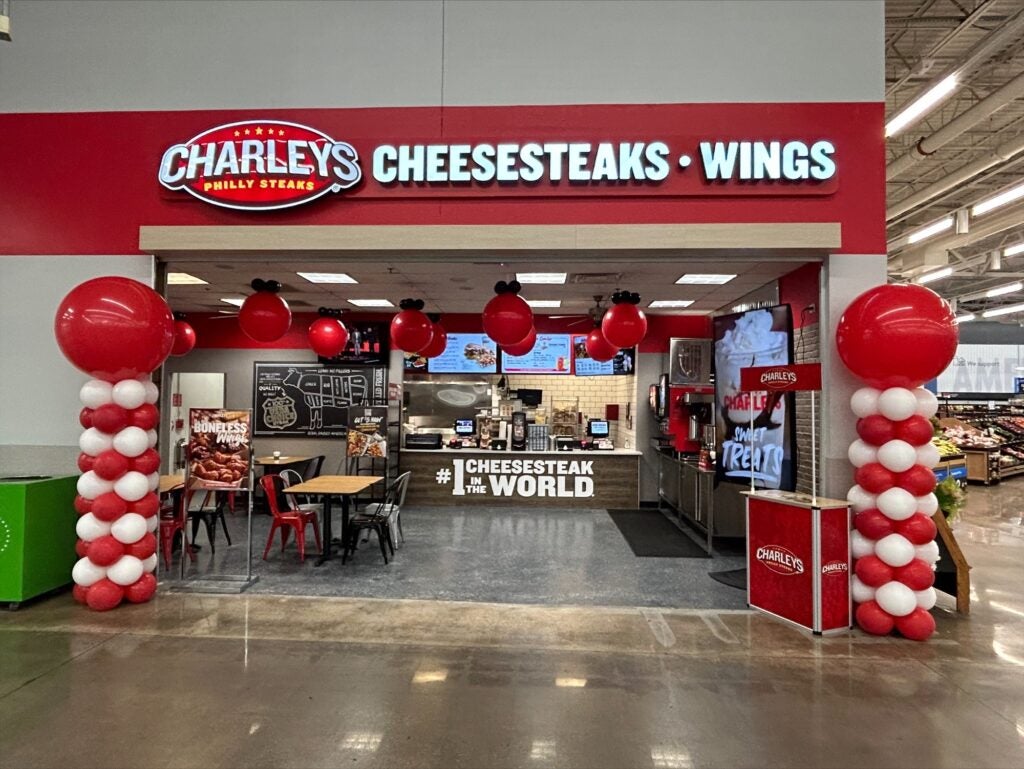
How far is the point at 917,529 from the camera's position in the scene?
383 cm

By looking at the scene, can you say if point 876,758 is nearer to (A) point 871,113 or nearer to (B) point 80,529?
(A) point 871,113

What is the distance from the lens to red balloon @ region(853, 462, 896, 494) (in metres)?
3.90

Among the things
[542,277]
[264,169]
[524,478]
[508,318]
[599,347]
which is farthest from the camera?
[524,478]

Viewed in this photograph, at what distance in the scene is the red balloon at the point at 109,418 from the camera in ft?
13.7

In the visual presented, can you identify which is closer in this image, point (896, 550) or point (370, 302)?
point (896, 550)

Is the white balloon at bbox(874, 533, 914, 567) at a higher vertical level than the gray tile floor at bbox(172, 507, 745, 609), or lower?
higher

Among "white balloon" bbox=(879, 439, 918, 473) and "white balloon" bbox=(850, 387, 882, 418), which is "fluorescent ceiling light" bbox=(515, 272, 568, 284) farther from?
"white balloon" bbox=(879, 439, 918, 473)

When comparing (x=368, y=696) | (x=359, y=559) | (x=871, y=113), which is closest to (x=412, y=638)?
(x=368, y=696)

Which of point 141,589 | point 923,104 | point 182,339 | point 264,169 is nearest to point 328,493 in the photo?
point 141,589

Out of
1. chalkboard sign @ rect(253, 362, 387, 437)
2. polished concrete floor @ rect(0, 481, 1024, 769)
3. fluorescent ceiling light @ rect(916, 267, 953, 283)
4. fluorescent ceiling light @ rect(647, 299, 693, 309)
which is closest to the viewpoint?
polished concrete floor @ rect(0, 481, 1024, 769)

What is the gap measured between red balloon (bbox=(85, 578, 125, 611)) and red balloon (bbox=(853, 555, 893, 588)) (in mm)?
5530

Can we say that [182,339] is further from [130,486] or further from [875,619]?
[875,619]

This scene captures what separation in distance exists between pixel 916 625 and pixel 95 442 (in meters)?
6.10

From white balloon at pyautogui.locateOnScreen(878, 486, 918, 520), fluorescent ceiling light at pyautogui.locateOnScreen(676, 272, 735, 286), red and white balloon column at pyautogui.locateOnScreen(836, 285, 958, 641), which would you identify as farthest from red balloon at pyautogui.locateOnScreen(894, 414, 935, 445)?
fluorescent ceiling light at pyautogui.locateOnScreen(676, 272, 735, 286)
